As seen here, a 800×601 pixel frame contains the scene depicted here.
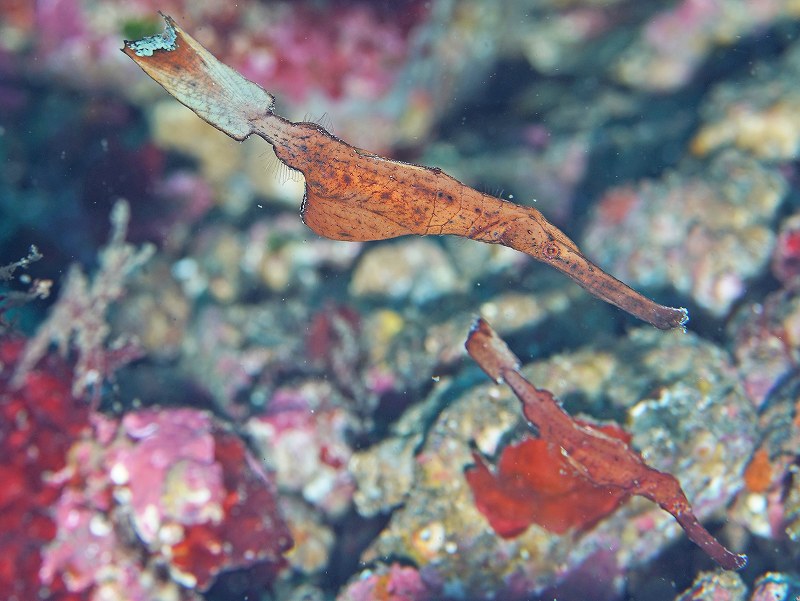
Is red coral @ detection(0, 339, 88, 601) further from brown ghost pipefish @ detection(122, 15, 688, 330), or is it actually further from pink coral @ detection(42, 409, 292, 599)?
brown ghost pipefish @ detection(122, 15, 688, 330)

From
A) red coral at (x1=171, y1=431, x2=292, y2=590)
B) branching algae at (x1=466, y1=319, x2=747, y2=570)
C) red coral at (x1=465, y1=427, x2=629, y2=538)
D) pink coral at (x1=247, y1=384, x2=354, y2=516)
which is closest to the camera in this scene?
branching algae at (x1=466, y1=319, x2=747, y2=570)

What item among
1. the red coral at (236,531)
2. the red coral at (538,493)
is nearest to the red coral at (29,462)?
the red coral at (236,531)

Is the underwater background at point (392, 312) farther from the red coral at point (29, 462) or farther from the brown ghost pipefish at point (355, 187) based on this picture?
the brown ghost pipefish at point (355, 187)

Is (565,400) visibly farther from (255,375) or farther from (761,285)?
(255,375)

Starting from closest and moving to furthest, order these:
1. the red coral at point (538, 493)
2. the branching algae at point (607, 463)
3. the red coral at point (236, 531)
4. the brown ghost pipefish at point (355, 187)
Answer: the brown ghost pipefish at point (355, 187) < the branching algae at point (607, 463) < the red coral at point (538, 493) < the red coral at point (236, 531)

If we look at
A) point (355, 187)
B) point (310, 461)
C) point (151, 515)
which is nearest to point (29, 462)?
point (151, 515)

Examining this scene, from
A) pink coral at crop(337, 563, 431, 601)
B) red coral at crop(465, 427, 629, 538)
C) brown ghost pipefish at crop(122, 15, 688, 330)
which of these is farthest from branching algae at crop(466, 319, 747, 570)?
pink coral at crop(337, 563, 431, 601)
